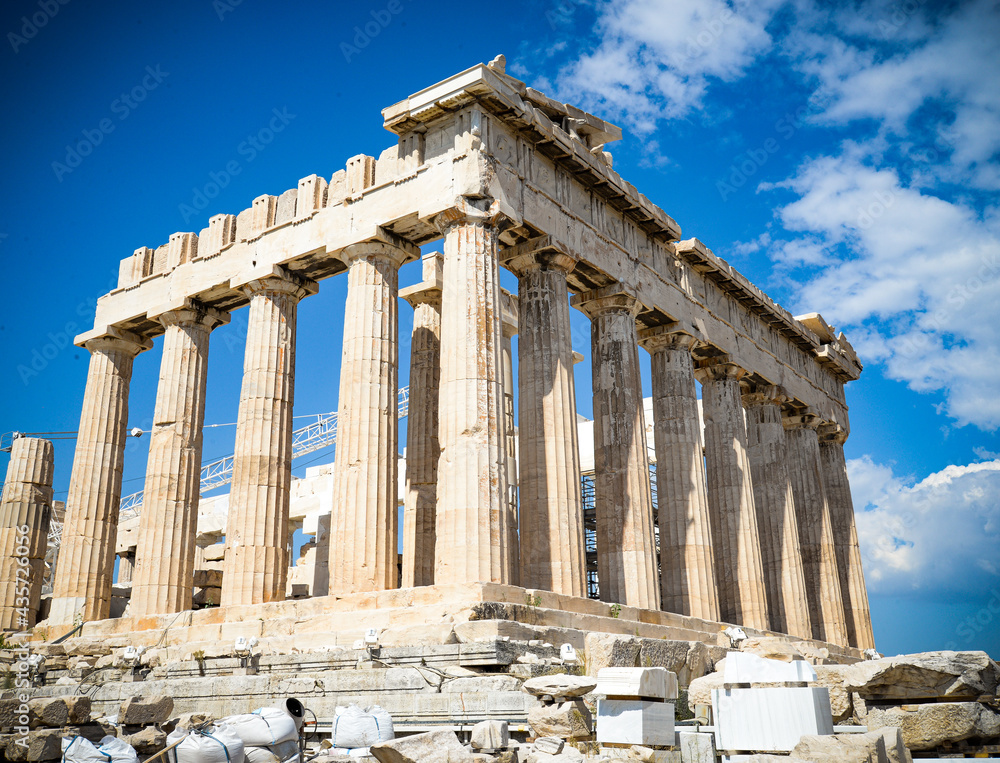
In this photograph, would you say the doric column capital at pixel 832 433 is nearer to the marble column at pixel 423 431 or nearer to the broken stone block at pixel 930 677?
the marble column at pixel 423 431

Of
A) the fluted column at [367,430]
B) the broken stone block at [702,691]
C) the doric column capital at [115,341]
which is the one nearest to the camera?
the broken stone block at [702,691]

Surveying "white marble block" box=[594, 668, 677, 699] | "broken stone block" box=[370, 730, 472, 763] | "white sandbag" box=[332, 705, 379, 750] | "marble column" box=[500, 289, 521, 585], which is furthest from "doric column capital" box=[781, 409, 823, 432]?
"broken stone block" box=[370, 730, 472, 763]

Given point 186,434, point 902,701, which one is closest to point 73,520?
point 186,434

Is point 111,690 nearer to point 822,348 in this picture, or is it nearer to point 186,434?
point 186,434

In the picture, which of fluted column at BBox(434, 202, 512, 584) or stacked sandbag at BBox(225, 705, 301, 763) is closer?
stacked sandbag at BBox(225, 705, 301, 763)

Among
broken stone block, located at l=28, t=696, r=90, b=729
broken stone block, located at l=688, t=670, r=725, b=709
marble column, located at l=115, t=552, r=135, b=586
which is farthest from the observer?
marble column, located at l=115, t=552, r=135, b=586

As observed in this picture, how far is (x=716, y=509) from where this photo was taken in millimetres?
31156

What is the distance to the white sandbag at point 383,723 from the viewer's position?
12727mm

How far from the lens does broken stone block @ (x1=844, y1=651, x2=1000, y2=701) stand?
11.6 meters

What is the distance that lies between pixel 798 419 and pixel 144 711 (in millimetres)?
29811

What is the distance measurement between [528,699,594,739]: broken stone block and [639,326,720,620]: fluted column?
49.0ft

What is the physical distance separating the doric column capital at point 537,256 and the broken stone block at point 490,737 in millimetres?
14791

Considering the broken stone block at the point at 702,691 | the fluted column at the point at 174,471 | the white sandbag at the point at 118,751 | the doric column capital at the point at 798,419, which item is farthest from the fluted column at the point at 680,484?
the white sandbag at the point at 118,751

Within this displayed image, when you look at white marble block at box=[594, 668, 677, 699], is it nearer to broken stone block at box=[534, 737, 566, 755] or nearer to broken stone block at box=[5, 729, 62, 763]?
broken stone block at box=[534, 737, 566, 755]
